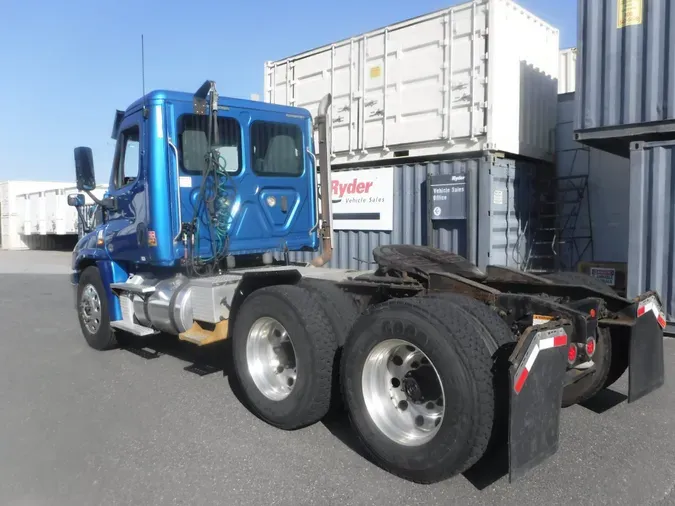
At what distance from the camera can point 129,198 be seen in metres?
6.10

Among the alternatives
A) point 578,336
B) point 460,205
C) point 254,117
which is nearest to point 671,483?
point 578,336

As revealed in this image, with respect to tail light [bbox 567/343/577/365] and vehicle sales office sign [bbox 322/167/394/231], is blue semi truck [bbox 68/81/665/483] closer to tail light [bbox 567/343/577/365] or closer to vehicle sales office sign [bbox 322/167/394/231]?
tail light [bbox 567/343/577/365]

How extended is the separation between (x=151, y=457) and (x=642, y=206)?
22.3 ft

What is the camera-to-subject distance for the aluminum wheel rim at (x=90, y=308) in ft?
22.6

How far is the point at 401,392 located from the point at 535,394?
928 millimetres

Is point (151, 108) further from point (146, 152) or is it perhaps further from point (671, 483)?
point (671, 483)

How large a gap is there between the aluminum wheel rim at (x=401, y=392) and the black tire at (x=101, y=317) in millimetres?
4081

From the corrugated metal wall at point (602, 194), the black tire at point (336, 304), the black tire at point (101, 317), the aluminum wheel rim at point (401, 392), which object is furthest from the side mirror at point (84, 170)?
the corrugated metal wall at point (602, 194)

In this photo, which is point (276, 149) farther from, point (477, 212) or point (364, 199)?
point (364, 199)

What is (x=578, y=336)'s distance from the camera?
11.3 ft

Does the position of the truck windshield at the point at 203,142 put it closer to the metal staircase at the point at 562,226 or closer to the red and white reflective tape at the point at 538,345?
the red and white reflective tape at the point at 538,345

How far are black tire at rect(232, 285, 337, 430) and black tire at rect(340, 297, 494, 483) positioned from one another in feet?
1.27

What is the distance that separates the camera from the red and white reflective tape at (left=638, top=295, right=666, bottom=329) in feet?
12.7

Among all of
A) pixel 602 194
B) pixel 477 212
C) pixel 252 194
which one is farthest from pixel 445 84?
pixel 252 194
